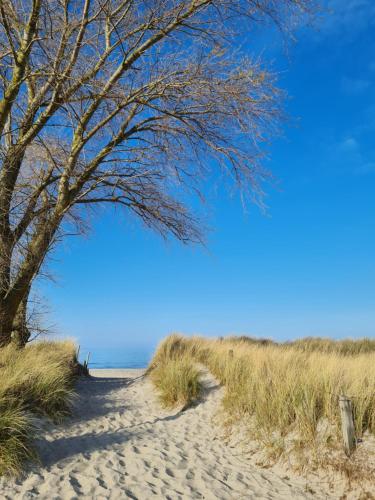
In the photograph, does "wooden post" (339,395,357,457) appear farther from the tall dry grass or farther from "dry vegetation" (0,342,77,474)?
"dry vegetation" (0,342,77,474)

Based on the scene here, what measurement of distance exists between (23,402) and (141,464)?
8.36 ft

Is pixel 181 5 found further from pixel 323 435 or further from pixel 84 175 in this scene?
pixel 323 435

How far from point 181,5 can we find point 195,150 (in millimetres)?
3666

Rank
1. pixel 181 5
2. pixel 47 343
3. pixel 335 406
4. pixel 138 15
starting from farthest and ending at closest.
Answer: pixel 47 343 → pixel 138 15 → pixel 181 5 → pixel 335 406

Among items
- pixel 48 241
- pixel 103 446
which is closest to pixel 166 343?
A: pixel 48 241

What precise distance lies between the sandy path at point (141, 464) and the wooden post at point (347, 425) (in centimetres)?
90

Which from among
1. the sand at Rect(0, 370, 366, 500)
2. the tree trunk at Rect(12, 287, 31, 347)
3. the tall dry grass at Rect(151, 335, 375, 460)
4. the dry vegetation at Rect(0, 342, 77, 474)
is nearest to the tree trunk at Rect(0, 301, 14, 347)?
the dry vegetation at Rect(0, 342, 77, 474)

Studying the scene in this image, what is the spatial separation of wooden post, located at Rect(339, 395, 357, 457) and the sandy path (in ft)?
2.96

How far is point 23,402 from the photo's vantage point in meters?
8.05

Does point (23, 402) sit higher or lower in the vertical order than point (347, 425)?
lower

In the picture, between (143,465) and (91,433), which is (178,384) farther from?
(143,465)

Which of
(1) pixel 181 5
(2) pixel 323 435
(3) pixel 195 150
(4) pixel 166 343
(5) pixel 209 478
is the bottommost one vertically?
(5) pixel 209 478

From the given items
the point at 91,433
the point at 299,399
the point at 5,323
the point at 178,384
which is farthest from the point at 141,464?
the point at 5,323

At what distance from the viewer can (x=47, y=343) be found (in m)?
17.2
